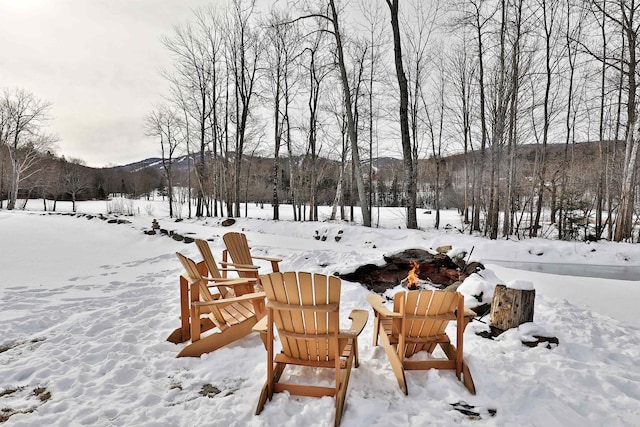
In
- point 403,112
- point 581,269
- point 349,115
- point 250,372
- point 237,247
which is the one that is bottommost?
point 581,269

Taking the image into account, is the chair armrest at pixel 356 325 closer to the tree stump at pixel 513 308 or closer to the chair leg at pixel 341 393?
the chair leg at pixel 341 393

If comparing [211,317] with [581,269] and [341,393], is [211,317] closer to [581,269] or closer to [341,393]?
[341,393]

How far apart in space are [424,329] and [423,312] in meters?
0.23

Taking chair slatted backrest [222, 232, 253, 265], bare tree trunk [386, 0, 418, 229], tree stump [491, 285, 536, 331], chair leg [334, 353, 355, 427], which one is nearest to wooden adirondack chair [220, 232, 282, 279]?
chair slatted backrest [222, 232, 253, 265]

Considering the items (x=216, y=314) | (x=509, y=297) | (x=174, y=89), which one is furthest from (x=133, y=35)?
(x=174, y=89)

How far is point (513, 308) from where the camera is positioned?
3619 millimetres

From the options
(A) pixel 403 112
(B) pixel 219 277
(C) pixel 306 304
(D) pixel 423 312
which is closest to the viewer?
(C) pixel 306 304

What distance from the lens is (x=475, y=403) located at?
2.48 m

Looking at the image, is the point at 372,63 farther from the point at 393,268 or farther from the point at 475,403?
the point at 475,403

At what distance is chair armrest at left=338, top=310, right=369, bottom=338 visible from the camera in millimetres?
2398

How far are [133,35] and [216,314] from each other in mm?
8259

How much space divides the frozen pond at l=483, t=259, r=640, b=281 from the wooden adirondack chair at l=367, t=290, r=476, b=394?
7.83m

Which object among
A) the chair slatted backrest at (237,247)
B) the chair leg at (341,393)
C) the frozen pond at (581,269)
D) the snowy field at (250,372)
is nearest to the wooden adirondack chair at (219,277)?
the chair slatted backrest at (237,247)

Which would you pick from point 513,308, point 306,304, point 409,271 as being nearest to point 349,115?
point 409,271
